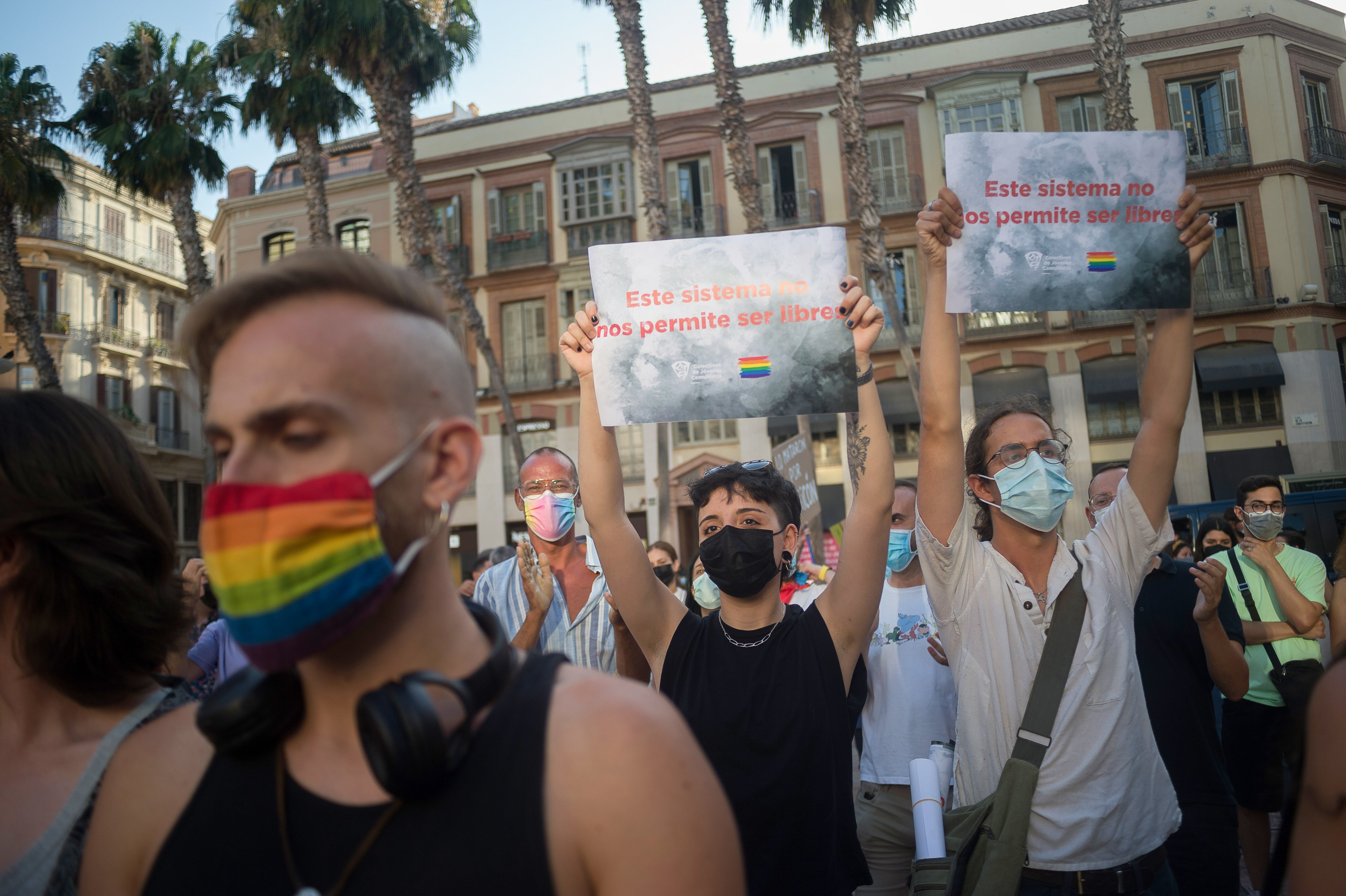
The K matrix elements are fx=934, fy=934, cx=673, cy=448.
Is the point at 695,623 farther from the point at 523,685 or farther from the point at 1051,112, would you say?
the point at 1051,112

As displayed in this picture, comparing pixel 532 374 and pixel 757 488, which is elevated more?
pixel 532 374

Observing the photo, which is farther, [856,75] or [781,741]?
[856,75]

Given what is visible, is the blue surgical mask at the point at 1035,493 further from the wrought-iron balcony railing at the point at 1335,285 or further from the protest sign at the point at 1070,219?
the wrought-iron balcony railing at the point at 1335,285

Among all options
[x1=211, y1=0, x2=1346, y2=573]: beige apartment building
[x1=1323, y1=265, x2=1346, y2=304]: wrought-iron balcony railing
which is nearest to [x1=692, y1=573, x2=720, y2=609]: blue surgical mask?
[x1=211, y1=0, x2=1346, y2=573]: beige apartment building

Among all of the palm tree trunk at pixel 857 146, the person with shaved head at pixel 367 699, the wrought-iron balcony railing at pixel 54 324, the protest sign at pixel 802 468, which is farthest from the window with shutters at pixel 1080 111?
the wrought-iron balcony railing at pixel 54 324

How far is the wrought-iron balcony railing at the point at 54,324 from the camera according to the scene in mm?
33750

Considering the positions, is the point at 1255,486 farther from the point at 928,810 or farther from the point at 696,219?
the point at 696,219

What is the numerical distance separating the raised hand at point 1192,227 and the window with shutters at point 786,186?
77.6ft

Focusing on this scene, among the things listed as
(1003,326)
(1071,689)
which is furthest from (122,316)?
(1071,689)

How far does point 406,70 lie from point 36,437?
64.6 ft

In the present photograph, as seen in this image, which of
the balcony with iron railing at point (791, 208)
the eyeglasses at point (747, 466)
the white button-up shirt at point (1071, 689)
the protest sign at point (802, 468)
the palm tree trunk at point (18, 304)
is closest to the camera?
the white button-up shirt at point (1071, 689)

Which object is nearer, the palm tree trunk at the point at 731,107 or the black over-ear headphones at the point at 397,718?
the black over-ear headphones at the point at 397,718

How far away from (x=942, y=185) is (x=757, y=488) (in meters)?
24.5

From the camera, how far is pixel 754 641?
2996 mm
